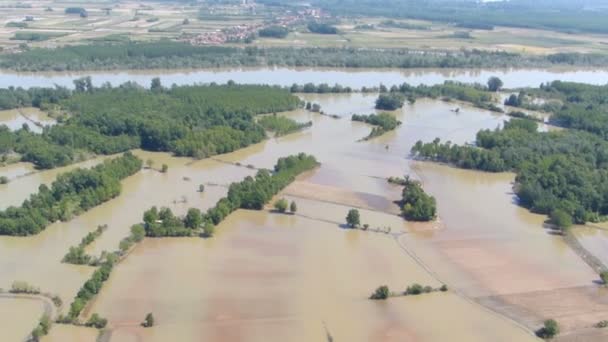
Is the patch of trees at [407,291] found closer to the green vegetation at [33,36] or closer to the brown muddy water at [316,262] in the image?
the brown muddy water at [316,262]

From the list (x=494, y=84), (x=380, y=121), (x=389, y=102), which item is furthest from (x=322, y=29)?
(x=380, y=121)

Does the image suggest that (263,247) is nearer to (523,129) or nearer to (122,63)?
(523,129)

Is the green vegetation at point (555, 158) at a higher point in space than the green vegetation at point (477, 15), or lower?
lower

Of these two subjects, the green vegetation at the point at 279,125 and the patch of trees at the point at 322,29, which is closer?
the green vegetation at the point at 279,125

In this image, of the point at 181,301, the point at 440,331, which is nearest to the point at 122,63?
the point at 181,301

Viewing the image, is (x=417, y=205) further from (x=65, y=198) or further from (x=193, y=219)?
(x=65, y=198)

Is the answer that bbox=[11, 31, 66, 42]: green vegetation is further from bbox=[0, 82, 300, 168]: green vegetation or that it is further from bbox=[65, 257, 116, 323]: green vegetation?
bbox=[65, 257, 116, 323]: green vegetation

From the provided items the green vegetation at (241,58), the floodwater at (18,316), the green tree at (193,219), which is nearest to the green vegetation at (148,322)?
the floodwater at (18,316)

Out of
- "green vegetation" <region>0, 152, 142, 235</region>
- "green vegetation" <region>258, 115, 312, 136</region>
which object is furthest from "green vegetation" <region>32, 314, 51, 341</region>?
"green vegetation" <region>258, 115, 312, 136</region>
